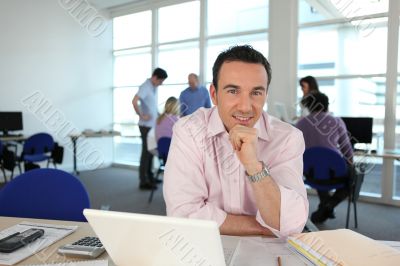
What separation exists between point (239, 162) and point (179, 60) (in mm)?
5764

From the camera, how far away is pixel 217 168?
1.39m

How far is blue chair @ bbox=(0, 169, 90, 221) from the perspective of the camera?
59.2 inches

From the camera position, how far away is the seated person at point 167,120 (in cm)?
429

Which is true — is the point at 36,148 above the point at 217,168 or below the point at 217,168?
below

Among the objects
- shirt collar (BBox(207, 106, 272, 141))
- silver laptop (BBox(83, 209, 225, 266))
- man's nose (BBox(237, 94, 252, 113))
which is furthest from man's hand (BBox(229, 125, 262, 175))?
silver laptop (BBox(83, 209, 225, 266))

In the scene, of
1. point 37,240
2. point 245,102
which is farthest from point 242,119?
point 37,240

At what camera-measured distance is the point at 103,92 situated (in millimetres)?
7730

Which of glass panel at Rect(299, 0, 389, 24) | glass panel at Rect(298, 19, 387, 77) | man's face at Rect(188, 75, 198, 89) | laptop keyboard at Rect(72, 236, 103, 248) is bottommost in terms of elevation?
laptop keyboard at Rect(72, 236, 103, 248)

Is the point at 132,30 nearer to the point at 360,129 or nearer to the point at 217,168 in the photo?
the point at 360,129

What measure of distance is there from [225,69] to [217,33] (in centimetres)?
516

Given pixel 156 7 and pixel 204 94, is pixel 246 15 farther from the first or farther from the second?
pixel 156 7

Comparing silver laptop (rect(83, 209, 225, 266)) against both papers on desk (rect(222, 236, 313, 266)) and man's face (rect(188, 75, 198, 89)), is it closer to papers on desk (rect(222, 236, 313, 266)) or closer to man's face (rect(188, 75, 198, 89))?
papers on desk (rect(222, 236, 313, 266))

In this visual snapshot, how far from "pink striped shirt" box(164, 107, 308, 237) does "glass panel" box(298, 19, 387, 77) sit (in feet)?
13.0

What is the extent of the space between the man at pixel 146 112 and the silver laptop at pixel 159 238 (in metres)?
4.51
